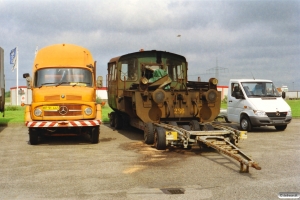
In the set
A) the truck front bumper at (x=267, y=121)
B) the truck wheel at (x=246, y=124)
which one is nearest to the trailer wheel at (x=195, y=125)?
the truck front bumper at (x=267, y=121)

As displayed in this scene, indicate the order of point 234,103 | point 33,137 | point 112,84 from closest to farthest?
point 33,137
point 112,84
point 234,103

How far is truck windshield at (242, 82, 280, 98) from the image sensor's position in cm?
1512

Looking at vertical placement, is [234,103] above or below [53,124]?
above

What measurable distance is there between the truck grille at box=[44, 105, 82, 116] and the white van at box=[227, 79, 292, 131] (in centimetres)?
699

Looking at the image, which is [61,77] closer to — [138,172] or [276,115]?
[138,172]

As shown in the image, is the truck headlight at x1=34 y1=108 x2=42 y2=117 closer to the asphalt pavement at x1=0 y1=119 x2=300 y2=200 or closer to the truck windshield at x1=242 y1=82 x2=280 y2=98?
the asphalt pavement at x1=0 y1=119 x2=300 y2=200

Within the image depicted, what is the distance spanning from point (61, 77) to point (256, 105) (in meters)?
7.45

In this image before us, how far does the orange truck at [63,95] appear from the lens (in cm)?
1096

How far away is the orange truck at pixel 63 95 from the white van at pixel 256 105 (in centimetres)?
611

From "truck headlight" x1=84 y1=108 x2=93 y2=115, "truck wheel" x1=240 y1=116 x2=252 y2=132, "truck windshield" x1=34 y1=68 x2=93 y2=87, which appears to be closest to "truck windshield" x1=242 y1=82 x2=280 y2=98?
"truck wheel" x1=240 y1=116 x2=252 y2=132

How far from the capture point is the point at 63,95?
1107cm

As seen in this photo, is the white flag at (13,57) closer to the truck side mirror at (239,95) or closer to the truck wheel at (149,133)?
the truck side mirror at (239,95)

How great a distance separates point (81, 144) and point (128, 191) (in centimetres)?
567

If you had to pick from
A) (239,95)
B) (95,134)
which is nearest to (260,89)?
(239,95)
